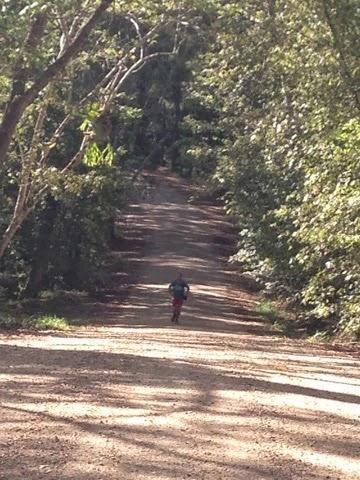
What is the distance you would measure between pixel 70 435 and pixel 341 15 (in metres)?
10.4

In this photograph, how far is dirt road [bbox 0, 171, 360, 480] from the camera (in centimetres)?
726

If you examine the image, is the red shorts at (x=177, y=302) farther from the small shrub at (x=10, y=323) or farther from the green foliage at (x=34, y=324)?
the small shrub at (x=10, y=323)

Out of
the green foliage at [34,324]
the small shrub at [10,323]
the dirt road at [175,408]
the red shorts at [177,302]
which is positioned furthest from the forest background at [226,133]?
the red shorts at [177,302]

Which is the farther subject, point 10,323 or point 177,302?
point 177,302

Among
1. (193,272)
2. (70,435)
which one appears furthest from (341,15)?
(193,272)

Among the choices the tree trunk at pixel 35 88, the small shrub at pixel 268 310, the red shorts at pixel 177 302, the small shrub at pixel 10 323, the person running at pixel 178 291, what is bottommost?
the small shrub at pixel 10 323

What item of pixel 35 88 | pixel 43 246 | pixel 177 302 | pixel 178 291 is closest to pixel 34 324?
pixel 178 291

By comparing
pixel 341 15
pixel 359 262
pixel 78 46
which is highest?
pixel 341 15

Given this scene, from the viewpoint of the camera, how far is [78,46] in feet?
46.7

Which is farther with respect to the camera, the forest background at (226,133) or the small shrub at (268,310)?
the small shrub at (268,310)

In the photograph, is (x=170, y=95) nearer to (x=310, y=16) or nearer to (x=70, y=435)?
(x=310, y=16)

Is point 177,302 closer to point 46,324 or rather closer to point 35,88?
point 46,324

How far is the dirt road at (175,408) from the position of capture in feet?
23.8

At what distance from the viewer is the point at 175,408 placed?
9.51 metres
